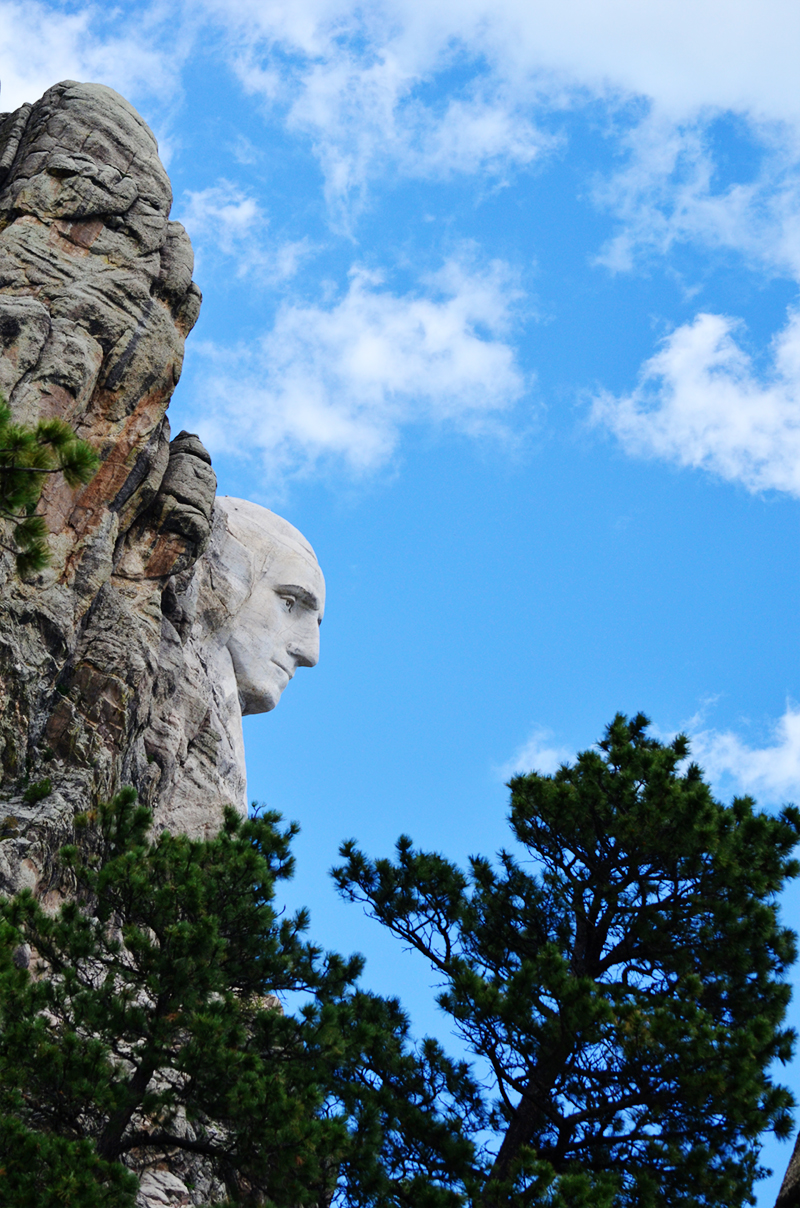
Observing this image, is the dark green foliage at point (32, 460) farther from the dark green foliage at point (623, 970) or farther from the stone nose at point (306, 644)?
the stone nose at point (306, 644)

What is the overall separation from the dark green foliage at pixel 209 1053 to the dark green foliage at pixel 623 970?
1.02 meters

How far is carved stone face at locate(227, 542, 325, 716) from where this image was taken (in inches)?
969

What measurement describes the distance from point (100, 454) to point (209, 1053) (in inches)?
431

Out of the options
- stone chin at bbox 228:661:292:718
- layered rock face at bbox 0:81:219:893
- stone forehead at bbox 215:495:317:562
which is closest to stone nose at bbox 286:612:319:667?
stone chin at bbox 228:661:292:718

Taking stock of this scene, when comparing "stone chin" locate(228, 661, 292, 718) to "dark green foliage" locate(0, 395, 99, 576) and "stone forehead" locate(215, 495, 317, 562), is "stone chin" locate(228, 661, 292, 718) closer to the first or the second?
"stone forehead" locate(215, 495, 317, 562)

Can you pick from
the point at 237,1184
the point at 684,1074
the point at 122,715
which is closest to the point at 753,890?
the point at 684,1074

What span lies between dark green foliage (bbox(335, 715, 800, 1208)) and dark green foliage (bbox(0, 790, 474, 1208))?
102 centimetres

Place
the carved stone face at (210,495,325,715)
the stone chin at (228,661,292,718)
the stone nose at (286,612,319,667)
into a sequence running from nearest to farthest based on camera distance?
the carved stone face at (210,495,325,715), the stone chin at (228,661,292,718), the stone nose at (286,612,319,667)

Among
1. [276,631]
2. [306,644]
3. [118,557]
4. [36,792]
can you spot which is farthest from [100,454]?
[306,644]

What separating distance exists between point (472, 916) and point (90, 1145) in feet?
18.6

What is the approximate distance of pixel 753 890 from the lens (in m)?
14.7

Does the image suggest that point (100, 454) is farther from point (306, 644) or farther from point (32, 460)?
point (32, 460)

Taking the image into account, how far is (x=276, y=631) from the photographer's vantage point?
2500 centimetres

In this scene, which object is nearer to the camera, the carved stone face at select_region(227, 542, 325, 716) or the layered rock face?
the layered rock face
